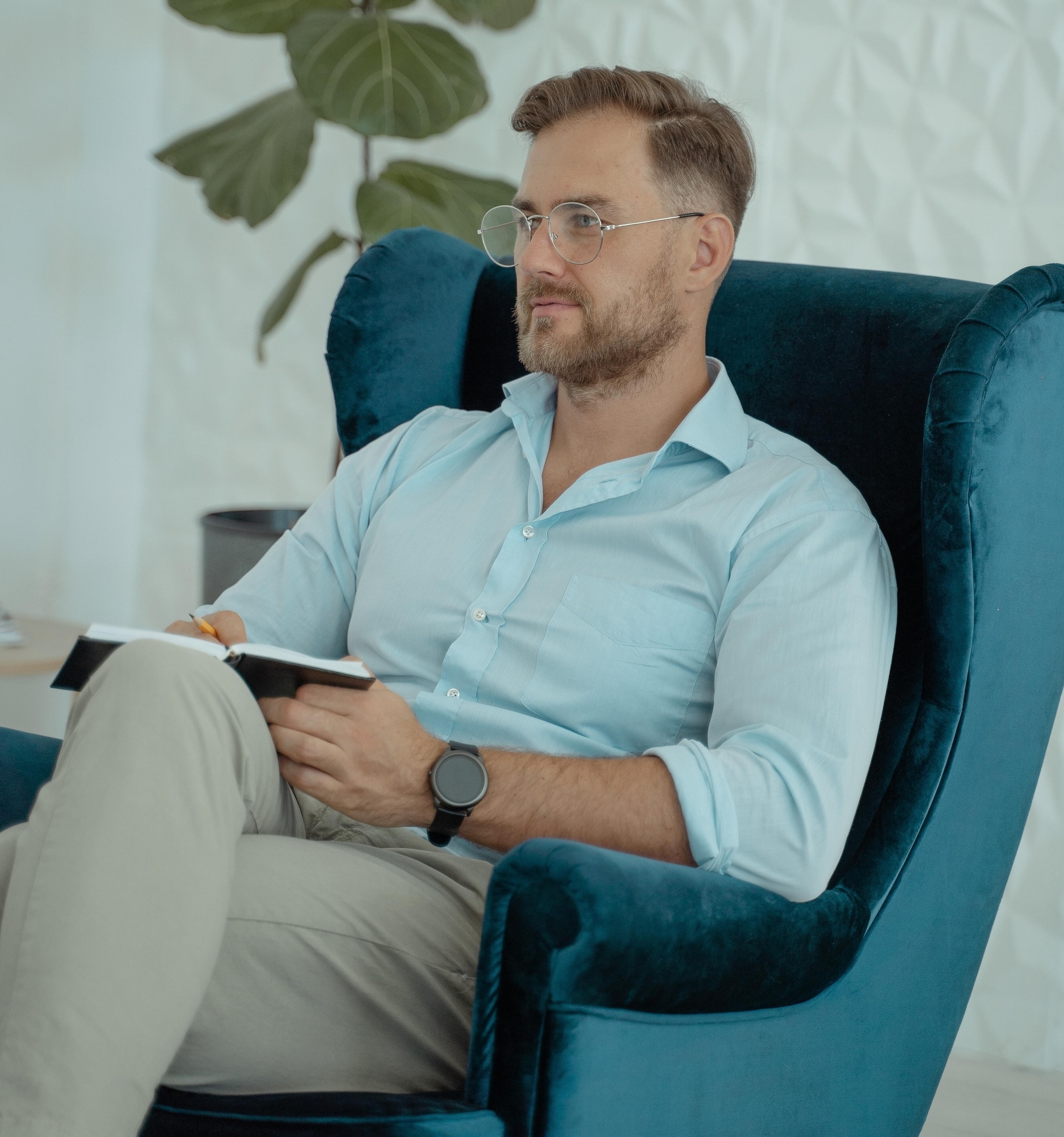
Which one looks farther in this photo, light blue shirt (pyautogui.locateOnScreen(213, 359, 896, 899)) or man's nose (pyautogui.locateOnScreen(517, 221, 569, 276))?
man's nose (pyautogui.locateOnScreen(517, 221, 569, 276))

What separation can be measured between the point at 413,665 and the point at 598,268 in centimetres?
51

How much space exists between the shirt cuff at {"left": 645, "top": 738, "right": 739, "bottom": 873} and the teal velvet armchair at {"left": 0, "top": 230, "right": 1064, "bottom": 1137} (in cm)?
7

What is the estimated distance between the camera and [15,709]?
272 centimetres

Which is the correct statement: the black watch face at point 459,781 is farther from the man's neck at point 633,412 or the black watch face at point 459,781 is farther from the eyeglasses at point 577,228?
the eyeglasses at point 577,228

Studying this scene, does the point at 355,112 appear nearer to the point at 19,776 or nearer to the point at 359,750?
the point at 19,776

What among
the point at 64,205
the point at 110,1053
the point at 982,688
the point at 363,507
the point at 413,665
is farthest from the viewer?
the point at 64,205

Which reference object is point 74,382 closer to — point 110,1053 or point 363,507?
point 363,507

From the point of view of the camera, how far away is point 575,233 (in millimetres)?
1483

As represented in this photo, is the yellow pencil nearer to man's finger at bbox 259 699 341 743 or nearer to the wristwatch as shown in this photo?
man's finger at bbox 259 699 341 743

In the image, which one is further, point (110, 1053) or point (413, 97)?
point (413, 97)

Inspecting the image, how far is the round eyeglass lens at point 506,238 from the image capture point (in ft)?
5.03

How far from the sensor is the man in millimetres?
952

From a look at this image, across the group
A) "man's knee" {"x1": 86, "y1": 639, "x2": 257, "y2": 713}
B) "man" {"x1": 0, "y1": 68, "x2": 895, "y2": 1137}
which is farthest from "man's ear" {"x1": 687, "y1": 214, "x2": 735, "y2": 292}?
"man's knee" {"x1": 86, "y1": 639, "x2": 257, "y2": 713}

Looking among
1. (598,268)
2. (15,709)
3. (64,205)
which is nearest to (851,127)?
(598,268)
